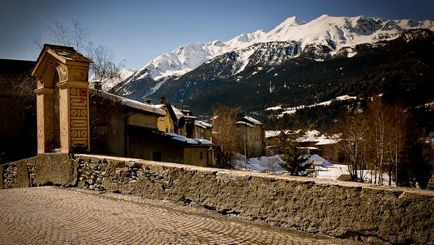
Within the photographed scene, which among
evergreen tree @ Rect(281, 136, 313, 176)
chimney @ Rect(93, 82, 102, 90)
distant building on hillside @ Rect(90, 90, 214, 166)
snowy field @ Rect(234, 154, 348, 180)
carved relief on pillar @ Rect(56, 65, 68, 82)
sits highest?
chimney @ Rect(93, 82, 102, 90)

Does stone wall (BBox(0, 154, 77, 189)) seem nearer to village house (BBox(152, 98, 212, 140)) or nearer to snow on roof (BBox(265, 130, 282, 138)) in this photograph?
village house (BBox(152, 98, 212, 140))

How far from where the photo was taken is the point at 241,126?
69.4 meters

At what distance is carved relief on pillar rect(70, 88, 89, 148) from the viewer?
11.8 meters

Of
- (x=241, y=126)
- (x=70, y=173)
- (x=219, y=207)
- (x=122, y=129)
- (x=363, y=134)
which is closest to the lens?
(x=219, y=207)

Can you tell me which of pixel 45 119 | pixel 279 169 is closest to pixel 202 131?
pixel 279 169

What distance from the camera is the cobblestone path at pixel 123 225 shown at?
201 inches

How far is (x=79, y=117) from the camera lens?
12078 millimetres

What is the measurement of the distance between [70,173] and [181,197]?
16.4 ft

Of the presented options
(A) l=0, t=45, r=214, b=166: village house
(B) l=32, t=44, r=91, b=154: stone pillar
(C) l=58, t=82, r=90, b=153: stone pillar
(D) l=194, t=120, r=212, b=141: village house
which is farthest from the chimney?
(D) l=194, t=120, r=212, b=141: village house

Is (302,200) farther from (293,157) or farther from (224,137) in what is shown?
(224,137)

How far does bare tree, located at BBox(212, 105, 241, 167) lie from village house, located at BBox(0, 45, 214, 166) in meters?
15.7

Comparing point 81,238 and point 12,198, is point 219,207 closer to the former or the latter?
point 81,238

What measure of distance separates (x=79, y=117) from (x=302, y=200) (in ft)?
29.5

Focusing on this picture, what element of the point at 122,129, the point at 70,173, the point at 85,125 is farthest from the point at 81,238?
the point at 122,129
